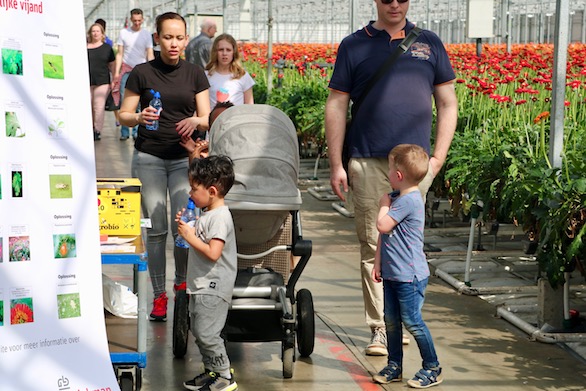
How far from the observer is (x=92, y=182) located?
393cm

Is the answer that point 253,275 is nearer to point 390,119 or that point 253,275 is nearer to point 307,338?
point 307,338

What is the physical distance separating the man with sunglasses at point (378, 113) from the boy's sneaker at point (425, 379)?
52cm

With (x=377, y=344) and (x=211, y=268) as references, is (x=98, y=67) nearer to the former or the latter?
(x=377, y=344)

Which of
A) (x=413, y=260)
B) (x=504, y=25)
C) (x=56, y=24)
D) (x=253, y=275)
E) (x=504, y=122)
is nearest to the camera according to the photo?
(x=56, y=24)

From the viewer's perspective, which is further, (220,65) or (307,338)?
(220,65)

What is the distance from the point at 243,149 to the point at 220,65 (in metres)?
2.65

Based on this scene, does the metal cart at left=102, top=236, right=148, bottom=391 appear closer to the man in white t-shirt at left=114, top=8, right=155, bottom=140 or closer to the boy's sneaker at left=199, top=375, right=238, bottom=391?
the boy's sneaker at left=199, top=375, right=238, bottom=391

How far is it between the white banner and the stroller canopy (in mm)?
1205

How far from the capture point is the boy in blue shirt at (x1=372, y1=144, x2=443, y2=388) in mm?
4727

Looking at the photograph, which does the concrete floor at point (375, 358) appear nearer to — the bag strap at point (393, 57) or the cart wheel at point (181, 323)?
the cart wheel at point (181, 323)

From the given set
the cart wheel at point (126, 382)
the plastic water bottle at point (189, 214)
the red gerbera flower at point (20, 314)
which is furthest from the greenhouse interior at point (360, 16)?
the red gerbera flower at point (20, 314)

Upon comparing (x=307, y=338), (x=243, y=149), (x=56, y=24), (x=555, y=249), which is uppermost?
(x=56, y=24)

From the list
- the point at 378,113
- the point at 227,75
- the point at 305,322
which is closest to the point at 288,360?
the point at 305,322

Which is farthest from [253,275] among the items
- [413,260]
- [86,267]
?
[86,267]
